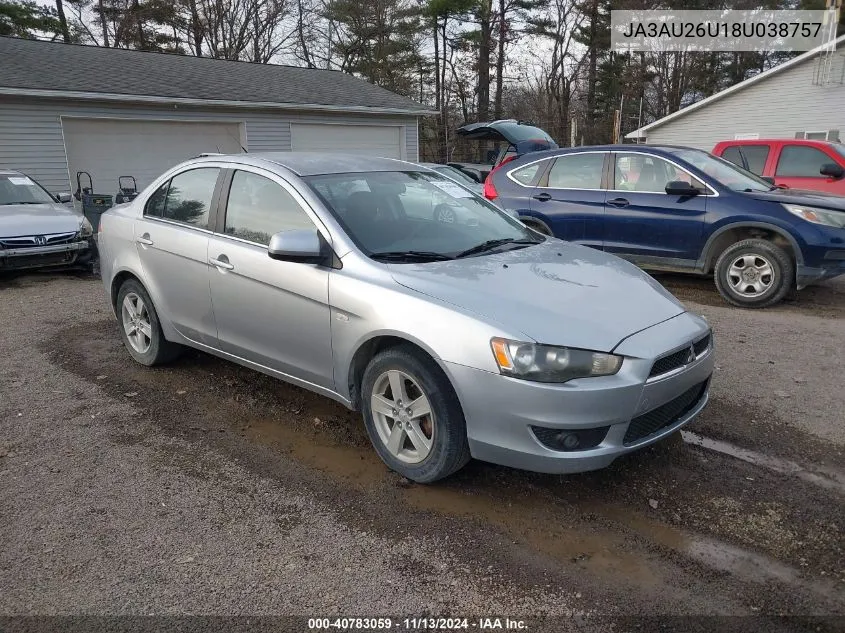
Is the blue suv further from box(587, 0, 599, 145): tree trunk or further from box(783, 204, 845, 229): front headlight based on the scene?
box(587, 0, 599, 145): tree trunk

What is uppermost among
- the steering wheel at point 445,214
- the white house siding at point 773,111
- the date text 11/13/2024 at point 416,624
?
the white house siding at point 773,111

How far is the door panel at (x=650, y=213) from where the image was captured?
7184mm

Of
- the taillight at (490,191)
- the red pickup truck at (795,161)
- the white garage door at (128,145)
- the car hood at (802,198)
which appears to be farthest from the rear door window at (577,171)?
the white garage door at (128,145)

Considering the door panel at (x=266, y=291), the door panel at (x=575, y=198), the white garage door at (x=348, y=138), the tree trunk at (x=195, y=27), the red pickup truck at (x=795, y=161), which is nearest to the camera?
the door panel at (x=266, y=291)

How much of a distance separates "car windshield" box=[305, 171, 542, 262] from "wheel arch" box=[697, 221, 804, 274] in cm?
359

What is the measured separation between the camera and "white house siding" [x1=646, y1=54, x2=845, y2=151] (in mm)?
20938

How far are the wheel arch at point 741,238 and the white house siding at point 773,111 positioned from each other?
17.6 metres

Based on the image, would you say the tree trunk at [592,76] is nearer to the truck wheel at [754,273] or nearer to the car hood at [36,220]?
the truck wheel at [754,273]

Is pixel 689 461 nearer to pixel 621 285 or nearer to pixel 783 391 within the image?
pixel 621 285

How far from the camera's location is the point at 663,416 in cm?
318

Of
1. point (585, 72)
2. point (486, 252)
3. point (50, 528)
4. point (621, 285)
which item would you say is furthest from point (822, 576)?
point (585, 72)

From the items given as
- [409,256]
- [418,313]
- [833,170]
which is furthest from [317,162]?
[833,170]

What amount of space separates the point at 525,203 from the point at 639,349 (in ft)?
18.2

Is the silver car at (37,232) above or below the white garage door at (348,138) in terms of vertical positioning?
below
